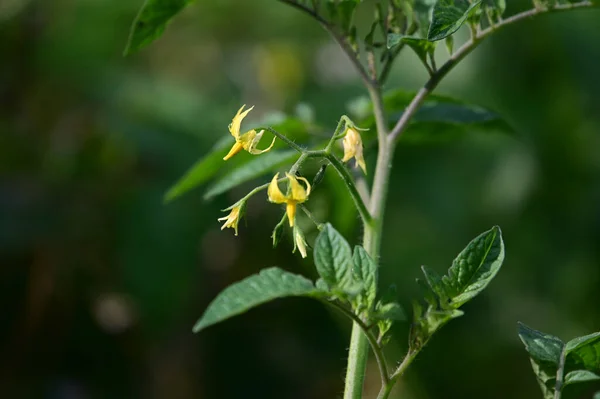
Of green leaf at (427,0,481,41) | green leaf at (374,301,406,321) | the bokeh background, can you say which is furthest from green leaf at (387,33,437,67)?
the bokeh background

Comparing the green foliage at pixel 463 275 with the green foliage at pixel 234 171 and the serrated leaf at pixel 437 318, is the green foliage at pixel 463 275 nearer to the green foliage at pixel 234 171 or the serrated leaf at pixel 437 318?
the serrated leaf at pixel 437 318

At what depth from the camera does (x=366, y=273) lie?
705mm

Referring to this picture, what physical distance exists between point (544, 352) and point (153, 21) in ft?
1.89

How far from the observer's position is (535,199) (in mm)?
2400

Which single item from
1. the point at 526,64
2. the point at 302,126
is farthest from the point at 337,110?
the point at 302,126

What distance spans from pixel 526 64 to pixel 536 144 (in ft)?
1.20

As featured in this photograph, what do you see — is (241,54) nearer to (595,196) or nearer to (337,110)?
(337,110)

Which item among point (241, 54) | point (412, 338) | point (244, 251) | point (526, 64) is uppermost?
point (412, 338)

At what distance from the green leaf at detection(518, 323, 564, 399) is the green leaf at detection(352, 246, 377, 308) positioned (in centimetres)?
17

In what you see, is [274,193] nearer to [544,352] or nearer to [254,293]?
[254,293]

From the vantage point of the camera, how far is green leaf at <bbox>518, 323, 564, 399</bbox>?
29.6 inches

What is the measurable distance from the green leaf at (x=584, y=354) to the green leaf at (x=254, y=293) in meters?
0.27

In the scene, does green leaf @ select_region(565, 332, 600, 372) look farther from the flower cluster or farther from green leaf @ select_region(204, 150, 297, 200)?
green leaf @ select_region(204, 150, 297, 200)

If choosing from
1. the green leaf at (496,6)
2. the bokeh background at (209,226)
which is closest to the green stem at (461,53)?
the green leaf at (496,6)
